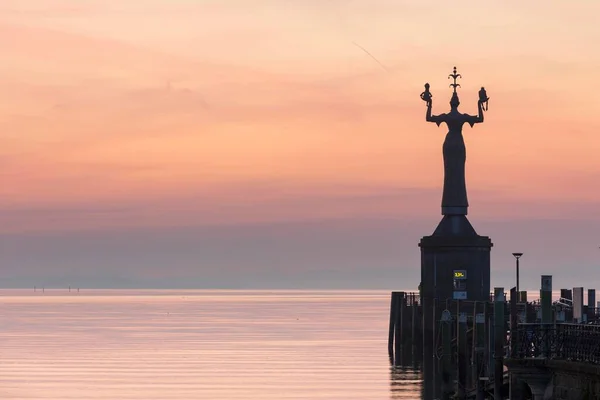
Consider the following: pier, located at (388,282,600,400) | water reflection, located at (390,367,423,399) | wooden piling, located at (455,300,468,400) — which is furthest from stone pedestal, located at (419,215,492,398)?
wooden piling, located at (455,300,468,400)

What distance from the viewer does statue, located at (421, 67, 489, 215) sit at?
249 ft

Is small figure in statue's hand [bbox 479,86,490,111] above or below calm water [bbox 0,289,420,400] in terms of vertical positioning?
above

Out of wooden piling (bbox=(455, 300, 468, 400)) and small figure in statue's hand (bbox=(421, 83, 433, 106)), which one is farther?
small figure in statue's hand (bbox=(421, 83, 433, 106))

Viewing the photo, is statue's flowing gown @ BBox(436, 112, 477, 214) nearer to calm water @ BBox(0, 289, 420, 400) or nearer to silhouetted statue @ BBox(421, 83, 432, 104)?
silhouetted statue @ BBox(421, 83, 432, 104)

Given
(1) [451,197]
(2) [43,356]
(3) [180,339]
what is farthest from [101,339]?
(1) [451,197]

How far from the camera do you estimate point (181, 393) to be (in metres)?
67.9

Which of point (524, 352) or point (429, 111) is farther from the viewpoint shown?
point (429, 111)

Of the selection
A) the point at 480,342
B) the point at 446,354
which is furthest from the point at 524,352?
the point at 446,354

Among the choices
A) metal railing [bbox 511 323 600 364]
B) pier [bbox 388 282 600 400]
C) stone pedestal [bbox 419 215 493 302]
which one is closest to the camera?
metal railing [bbox 511 323 600 364]

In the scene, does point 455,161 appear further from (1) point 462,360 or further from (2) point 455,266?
(1) point 462,360

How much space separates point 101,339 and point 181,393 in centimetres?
5906

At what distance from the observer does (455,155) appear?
76062 millimetres

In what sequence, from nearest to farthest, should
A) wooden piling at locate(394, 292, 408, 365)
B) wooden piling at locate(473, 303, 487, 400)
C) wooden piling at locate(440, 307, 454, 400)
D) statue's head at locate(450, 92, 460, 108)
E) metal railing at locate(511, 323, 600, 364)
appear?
1. metal railing at locate(511, 323, 600, 364)
2. wooden piling at locate(473, 303, 487, 400)
3. wooden piling at locate(440, 307, 454, 400)
4. statue's head at locate(450, 92, 460, 108)
5. wooden piling at locate(394, 292, 408, 365)

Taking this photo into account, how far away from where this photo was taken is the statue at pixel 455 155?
76000mm
